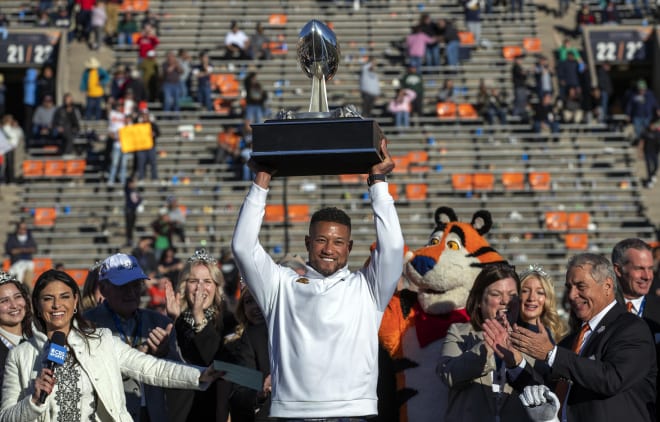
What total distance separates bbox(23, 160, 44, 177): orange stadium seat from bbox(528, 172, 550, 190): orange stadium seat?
9452mm

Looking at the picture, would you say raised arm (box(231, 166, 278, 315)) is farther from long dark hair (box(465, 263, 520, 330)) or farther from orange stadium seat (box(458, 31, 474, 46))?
orange stadium seat (box(458, 31, 474, 46))

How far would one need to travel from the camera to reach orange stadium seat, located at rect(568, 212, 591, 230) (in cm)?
2161

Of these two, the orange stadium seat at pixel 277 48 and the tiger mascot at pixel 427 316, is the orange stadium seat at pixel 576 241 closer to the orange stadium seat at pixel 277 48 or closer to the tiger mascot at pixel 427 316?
the orange stadium seat at pixel 277 48

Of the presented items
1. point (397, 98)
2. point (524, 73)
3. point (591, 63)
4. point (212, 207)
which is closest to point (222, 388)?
point (212, 207)

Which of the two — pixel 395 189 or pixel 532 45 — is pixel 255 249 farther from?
pixel 532 45

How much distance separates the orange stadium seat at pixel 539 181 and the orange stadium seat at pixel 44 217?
895cm

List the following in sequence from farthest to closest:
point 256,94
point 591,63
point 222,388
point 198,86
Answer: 1. point 591,63
2. point 198,86
3. point 256,94
4. point 222,388

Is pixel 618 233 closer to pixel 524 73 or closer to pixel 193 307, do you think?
pixel 524 73

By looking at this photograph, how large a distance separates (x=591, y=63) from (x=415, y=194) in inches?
287

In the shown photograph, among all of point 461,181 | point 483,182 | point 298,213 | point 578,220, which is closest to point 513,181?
point 483,182

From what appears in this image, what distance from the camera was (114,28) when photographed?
91.4 feet

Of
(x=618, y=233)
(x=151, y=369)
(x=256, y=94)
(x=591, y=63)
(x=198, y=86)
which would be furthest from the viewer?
(x=591, y=63)

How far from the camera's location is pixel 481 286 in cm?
682

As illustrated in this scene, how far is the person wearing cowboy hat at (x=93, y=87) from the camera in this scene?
2498 cm
